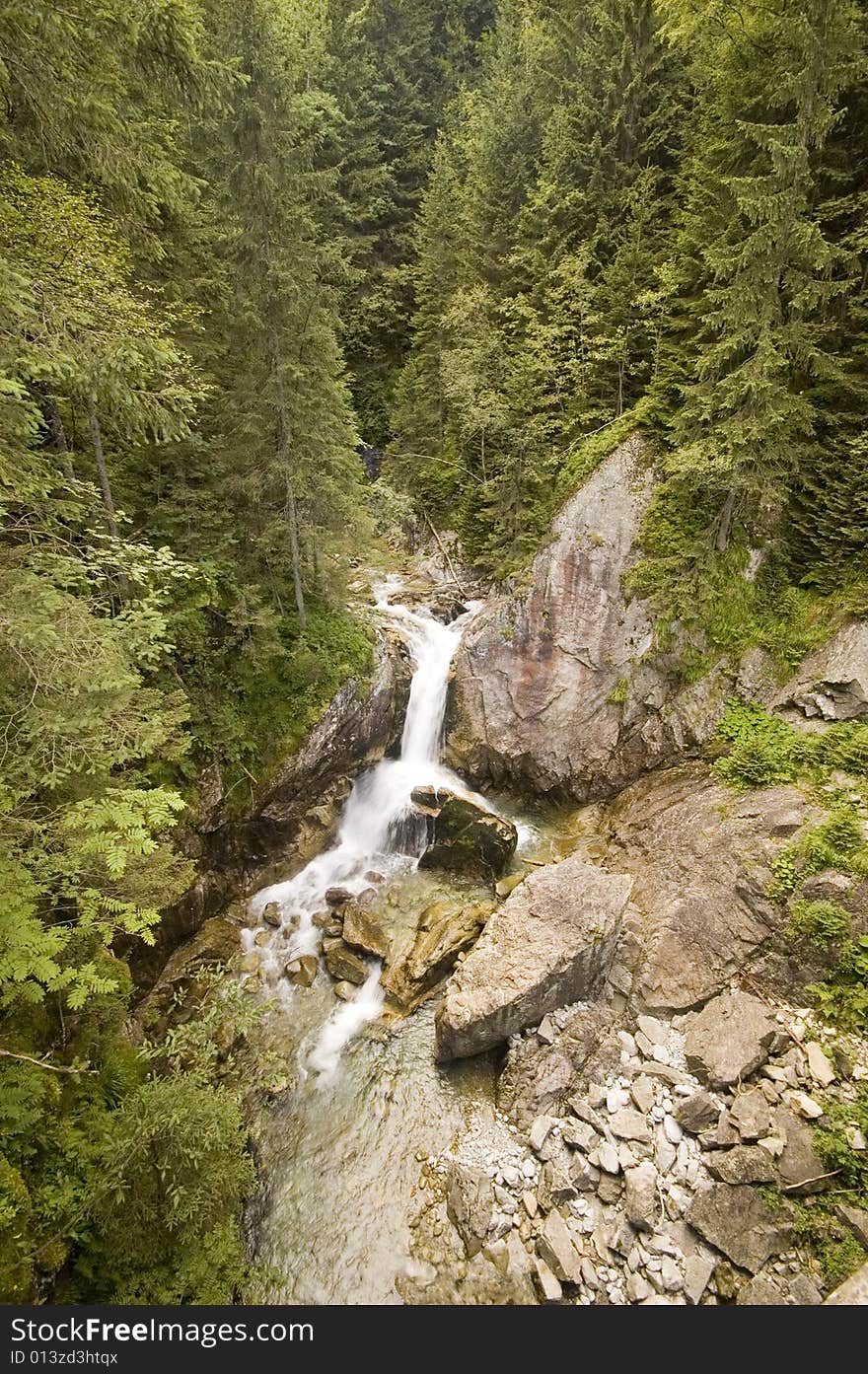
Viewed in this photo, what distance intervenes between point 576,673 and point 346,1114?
9.37m

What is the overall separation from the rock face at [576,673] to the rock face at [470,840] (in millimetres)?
1931

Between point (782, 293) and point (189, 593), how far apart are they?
12.1 metres

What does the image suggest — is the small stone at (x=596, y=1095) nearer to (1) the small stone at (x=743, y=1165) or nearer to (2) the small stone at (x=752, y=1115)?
(1) the small stone at (x=743, y=1165)

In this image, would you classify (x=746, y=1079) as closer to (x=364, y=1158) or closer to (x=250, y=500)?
(x=364, y=1158)

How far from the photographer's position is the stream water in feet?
21.2

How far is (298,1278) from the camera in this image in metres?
6.29

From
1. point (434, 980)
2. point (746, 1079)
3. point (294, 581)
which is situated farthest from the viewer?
point (294, 581)

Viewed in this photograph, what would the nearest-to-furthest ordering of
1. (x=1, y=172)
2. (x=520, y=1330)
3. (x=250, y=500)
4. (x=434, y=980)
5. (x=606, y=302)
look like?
(x=1, y=172) < (x=520, y=1330) < (x=434, y=980) < (x=250, y=500) < (x=606, y=302)

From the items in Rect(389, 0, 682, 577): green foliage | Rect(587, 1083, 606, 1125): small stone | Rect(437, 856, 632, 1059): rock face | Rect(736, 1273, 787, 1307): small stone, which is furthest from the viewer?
Rect(389, 0, 682, 577): green foliage

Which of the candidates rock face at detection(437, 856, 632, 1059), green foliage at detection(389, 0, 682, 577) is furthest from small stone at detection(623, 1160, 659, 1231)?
green foliage at detection(389, 0, 682, 577)

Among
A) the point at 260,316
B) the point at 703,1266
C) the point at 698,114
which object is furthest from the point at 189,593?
the point at 698,114

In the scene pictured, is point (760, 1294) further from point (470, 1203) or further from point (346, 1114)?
point (346, 1114)

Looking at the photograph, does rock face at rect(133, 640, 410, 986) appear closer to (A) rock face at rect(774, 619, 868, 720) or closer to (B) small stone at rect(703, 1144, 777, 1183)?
(B) small stone at rect(703, 1144, 777, 1183)

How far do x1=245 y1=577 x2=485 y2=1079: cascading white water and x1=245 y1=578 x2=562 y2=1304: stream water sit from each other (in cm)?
3
